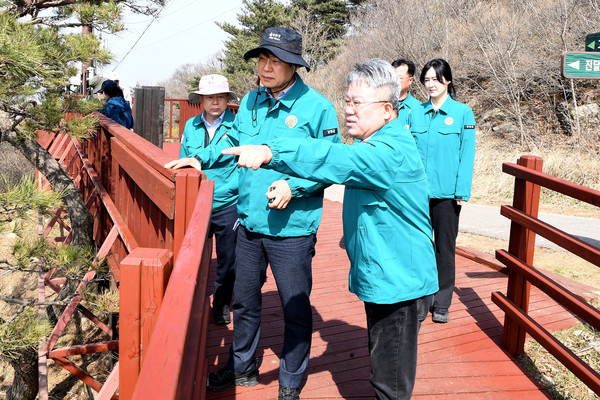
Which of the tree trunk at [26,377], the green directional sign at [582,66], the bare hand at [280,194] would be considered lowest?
the tree trunk at [26,377]

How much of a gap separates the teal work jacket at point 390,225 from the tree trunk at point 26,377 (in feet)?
14.1

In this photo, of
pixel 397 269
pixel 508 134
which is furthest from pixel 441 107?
pixel 508 134

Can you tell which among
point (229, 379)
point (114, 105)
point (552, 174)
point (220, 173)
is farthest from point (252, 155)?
point (552, 174)

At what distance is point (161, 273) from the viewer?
1653 mm

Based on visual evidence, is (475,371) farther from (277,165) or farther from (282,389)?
(277,165)

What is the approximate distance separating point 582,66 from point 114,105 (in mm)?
5131

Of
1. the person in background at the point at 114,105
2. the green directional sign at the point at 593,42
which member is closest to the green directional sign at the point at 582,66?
the green directional sign at the point at 593,42

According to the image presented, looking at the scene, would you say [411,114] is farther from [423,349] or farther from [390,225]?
[390,225]

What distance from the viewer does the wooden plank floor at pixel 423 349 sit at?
10.5ft

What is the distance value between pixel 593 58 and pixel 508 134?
35.6ft

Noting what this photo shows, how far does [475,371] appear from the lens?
3.45 m

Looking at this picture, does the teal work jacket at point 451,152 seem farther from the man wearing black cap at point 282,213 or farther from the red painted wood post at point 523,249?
the man wearing black cap at point 282,213

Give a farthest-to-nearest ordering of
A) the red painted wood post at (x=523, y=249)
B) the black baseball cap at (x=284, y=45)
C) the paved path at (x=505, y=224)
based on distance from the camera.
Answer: the paved path at (x=505, y=224) → the red painted wood post at (x=523, y=249) → the black baseball cap at (x=284, y=45)

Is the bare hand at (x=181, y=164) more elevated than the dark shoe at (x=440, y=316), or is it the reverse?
the bare hand at (x=181, y=164)
